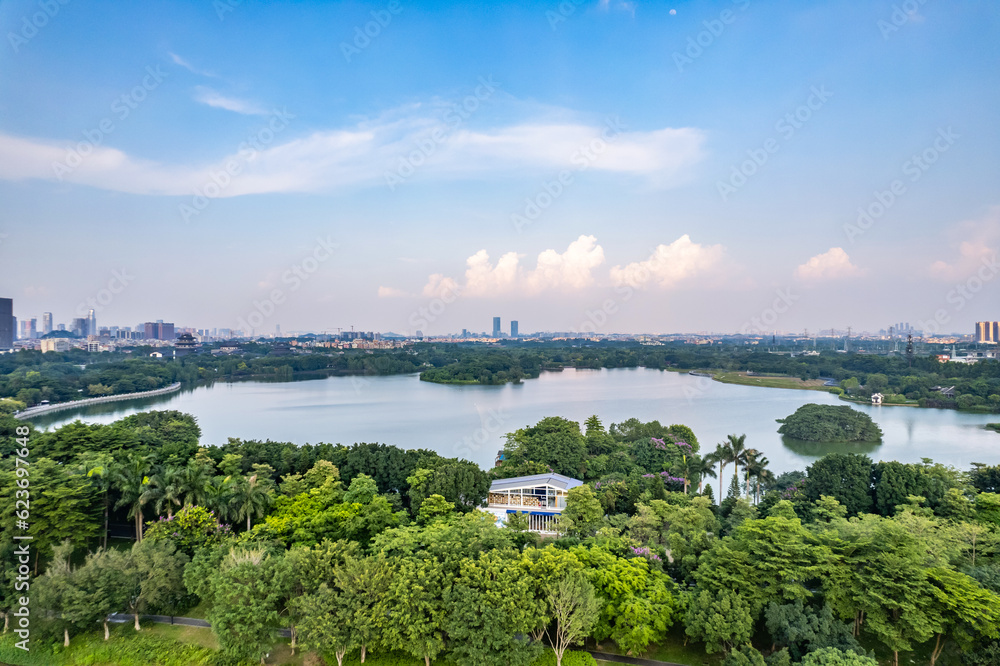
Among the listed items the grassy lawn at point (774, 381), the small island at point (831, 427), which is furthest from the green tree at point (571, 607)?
the grassy lawn at point (774, 381)

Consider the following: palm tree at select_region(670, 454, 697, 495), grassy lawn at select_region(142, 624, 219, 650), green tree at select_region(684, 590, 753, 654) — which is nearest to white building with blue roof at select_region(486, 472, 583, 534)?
palm tree at select_region(670, 454, 697, 495)

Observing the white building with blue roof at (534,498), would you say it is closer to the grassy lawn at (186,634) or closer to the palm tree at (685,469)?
the palm tree at (685,469)

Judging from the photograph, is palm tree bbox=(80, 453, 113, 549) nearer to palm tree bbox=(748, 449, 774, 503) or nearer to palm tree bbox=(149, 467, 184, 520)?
palm tree bbox=(149, 467, 184, 520)

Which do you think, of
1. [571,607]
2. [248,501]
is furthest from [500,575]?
[248,501]

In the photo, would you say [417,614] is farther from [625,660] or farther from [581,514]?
[581,514]

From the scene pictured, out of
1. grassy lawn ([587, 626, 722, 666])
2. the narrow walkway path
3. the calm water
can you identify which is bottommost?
the narrow walkway path

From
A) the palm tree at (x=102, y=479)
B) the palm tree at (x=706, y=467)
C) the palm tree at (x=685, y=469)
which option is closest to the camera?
the palm tree at (x=102, y=479)

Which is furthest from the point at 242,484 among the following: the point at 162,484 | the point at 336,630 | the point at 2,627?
the point at 336,630
